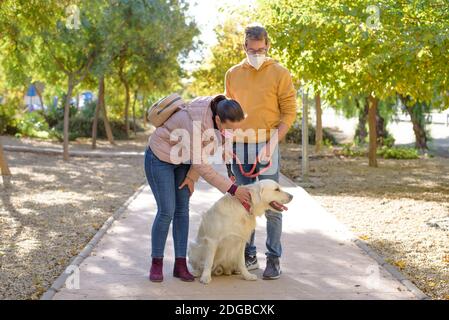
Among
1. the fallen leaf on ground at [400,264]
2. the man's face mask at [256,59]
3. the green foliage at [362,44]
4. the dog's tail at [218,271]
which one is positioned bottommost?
the fallen leaf on ground at [400,264]

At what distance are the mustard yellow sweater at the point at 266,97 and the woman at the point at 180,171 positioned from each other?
0.37m

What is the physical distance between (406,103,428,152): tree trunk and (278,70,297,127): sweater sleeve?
67.8 ft

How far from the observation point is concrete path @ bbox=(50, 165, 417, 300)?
19.2 ft

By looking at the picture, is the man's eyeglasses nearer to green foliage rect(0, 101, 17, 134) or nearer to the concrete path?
the concrete path

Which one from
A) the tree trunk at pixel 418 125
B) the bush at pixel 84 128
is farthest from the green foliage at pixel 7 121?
the tree trunk at pixel 418 125

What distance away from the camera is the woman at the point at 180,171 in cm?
578

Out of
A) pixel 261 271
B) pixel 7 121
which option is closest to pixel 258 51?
pixel 261 271

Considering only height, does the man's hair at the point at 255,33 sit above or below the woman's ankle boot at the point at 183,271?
above

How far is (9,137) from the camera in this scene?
29547 mm

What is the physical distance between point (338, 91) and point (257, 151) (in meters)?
7.07

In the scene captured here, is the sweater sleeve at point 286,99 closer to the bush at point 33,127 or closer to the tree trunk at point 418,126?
the tree trunk at point 418,126

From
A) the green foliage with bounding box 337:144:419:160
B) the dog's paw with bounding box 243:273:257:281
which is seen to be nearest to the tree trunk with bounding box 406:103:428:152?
the green foliage with bounding box 337:144:419:160

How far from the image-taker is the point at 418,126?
2664cm

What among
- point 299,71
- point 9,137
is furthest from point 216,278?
point 9,137
